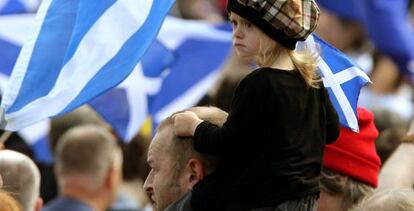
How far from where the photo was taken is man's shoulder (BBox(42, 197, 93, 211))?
7898 millimetres

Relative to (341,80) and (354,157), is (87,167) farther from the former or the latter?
(341,80)

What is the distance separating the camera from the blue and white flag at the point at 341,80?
18.8 feet

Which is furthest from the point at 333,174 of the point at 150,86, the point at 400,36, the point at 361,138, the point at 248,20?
the point at 400,36

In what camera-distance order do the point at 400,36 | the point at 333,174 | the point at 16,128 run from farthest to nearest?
the point at 400,36 < the point at 333,174 < the point at 16,128

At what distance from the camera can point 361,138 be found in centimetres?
633

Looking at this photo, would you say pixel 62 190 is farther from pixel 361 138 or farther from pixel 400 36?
pixel 400 36

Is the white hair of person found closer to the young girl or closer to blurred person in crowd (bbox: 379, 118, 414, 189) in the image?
blurred person in crowd (bbox: 379, 118, 414, 189)

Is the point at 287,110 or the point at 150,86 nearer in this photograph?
the point at 287,110

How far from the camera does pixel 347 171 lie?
6.32 metres

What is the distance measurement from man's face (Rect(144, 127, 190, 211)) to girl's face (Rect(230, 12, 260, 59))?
44 centimetres

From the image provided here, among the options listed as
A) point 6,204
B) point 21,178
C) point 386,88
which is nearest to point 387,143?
point 21,178

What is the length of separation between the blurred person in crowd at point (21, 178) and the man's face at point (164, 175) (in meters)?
0.98

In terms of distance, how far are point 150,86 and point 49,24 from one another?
8.09 ft

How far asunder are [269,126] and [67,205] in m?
3.22
